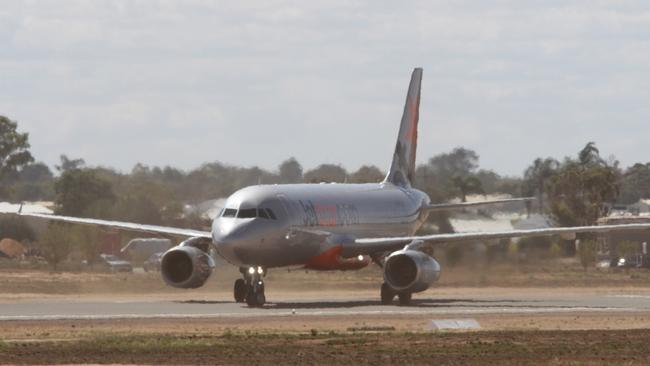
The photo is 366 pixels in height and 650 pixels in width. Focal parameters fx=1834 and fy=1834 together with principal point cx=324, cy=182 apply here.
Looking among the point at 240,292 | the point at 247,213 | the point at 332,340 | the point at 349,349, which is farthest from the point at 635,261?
the point at 349,349

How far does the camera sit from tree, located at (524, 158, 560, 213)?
17500 centimetres

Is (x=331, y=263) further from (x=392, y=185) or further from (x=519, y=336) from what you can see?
(x=519, y=336)

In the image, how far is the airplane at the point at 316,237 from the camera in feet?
207

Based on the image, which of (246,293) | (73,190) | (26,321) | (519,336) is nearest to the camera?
(519,336)

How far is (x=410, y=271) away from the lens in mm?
64438

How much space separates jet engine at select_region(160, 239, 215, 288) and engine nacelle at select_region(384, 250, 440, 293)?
664cm

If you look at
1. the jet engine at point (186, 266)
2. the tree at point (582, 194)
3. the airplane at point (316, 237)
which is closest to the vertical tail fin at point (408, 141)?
the airplane at point (316, 237)

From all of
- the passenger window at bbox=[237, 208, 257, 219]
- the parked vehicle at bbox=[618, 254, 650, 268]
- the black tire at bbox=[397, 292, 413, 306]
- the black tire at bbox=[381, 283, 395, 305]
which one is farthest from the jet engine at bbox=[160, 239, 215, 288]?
the parked vehicle at bbox=[618, 254, 650, 268]

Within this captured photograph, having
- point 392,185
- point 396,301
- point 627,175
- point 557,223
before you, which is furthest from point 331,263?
point 627,175

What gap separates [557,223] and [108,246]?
3003cm

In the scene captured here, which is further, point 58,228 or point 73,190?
point 73,190

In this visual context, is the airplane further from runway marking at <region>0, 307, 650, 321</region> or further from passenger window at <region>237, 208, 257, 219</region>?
runway marking at <region>0, 307, 650, 321</region>

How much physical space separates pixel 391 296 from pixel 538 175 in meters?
125

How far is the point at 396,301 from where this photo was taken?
6706cm
